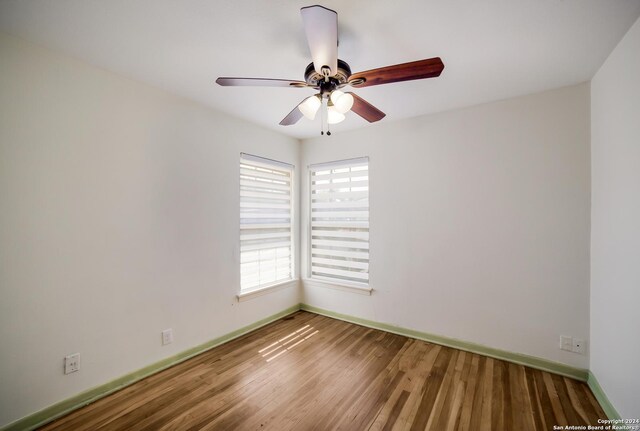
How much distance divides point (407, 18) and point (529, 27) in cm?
72

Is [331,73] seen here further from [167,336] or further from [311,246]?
[311,246]

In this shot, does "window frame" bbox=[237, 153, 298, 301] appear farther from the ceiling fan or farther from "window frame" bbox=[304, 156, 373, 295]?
the ceiling fan

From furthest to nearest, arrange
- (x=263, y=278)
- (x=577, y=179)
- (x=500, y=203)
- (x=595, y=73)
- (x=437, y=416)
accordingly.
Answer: (x=263, y=278)
(x=500, y=203)
(x=577, y=179)
(x=595, y=73)
(x=437, y=416)

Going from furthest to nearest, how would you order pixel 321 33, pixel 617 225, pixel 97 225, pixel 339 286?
pixel 339 286, pixel 97 225, pixel 617 225, pixel 321 33

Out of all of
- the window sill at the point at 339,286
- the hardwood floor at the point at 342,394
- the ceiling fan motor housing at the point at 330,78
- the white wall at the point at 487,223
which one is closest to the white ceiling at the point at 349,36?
the ceiling fan motor housing at the point at 330,78

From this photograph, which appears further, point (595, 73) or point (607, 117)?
point (595, 73)

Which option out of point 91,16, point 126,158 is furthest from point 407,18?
point 126,158

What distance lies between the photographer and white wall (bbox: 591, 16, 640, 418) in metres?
1.52

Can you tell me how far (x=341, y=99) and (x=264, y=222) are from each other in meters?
2.04

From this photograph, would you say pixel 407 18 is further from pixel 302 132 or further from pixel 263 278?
pixel 263 278

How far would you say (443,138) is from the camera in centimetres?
278

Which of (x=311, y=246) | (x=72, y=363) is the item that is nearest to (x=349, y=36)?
(x=311, y=246)

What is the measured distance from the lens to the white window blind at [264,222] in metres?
3.09

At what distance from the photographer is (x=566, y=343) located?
223 cm
